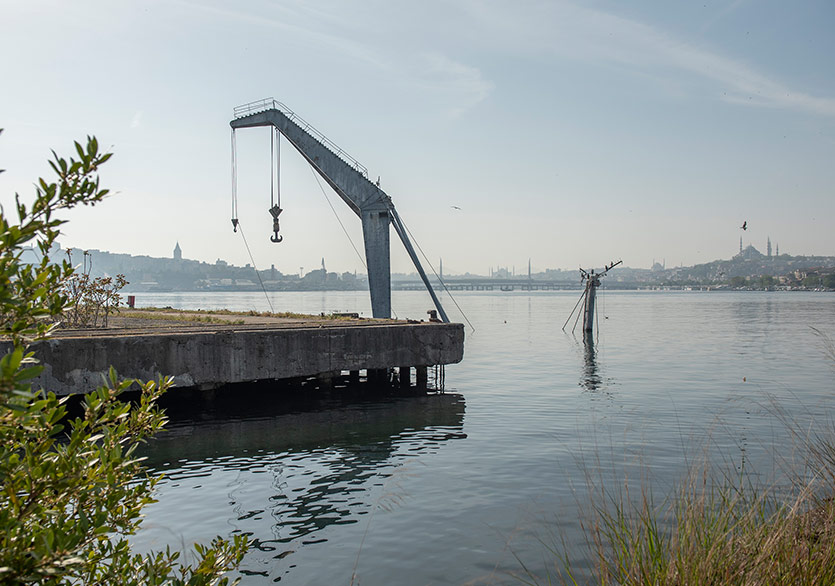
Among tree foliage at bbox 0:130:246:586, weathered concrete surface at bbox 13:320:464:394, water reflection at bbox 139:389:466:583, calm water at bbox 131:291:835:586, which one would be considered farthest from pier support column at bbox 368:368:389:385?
tree foliage at bbox 0:130:246:586

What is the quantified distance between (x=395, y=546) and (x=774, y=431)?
10.9m

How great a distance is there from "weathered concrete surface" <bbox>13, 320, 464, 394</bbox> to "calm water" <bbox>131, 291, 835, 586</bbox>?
4.12 feet

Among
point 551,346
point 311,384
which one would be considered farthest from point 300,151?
point 551,346

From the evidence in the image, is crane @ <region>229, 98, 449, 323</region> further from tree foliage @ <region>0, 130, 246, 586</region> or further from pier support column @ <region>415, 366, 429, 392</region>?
tree foliage @ <region>0, 130, 246, 586</region>

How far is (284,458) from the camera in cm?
1445

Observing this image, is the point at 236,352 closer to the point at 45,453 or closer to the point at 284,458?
the point at 284,458

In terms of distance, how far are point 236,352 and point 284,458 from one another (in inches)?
188

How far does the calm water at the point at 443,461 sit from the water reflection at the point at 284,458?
5cm

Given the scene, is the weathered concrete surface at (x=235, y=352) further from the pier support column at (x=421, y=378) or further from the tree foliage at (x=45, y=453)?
the tree foliage at (x=45, y=453)

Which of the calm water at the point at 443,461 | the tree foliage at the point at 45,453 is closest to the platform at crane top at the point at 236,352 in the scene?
the calm water at the point at 443,461

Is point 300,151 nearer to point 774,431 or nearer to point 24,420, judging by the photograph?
point 774,431

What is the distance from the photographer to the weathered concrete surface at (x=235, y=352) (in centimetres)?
1620

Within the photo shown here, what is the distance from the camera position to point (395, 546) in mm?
9609

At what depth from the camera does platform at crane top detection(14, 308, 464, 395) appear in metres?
16.2
